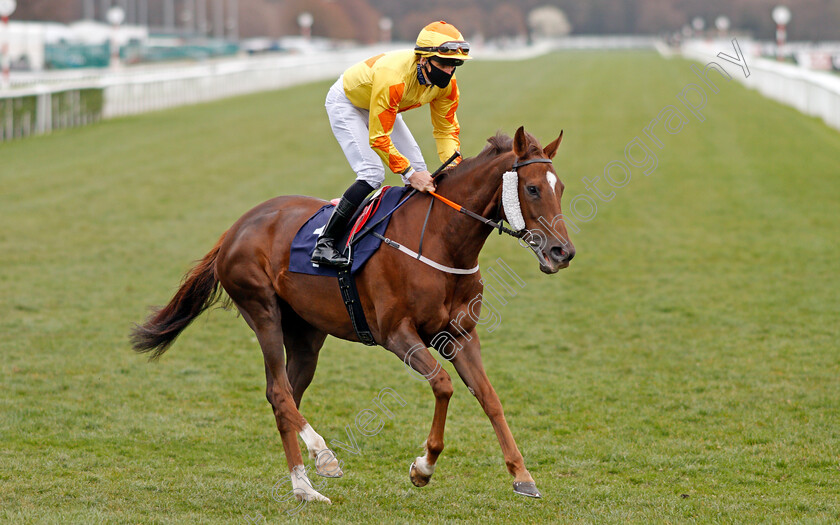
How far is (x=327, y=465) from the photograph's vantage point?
13.6ft

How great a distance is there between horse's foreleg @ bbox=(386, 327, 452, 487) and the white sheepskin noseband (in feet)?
2.28

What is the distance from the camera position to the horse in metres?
3.90

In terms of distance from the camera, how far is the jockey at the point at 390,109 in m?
4.22

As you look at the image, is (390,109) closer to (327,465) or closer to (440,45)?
(440,45)

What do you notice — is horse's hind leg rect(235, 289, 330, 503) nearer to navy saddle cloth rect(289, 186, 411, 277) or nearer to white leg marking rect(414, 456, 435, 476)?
navy saddle cloth rect(289, 186, 411, 277)

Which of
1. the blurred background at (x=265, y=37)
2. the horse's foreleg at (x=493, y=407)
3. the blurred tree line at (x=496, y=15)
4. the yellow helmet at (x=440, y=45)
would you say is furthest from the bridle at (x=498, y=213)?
the blurred tree line at (x=496, y=15)

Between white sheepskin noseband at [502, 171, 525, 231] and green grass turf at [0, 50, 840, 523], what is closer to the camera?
white sheepskin noseband at [502, 171, 525, 231]

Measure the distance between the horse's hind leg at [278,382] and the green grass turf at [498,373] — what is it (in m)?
0.16

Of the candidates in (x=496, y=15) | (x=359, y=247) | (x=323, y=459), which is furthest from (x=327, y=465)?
(x=496, y=15)

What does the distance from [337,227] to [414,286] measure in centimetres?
59

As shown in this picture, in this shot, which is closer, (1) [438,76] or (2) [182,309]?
(1) [438,76]

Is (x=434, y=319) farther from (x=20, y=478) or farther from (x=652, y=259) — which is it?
(x=652, y=259)

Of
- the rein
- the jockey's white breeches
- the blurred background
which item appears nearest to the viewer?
the rein

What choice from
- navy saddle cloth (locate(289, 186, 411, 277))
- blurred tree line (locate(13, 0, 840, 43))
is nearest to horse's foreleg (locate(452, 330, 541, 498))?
navy saddle cloth (locate(289, 186, 411, 277))
